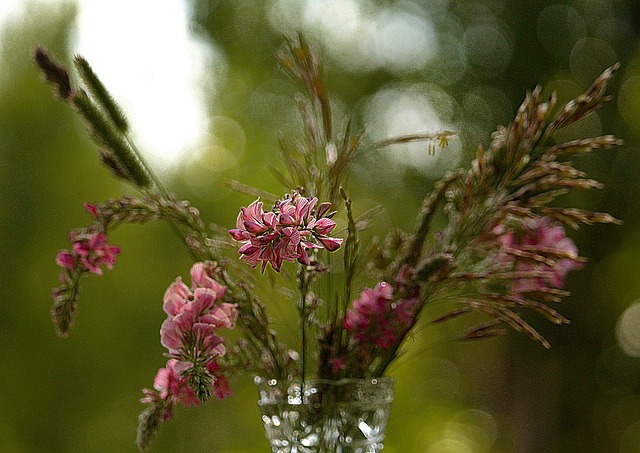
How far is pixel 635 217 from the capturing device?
7.09 feet

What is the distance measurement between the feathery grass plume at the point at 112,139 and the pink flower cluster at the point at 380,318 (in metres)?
0.18

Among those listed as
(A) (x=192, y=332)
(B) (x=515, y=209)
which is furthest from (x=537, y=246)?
(A) (x=192, y=332)

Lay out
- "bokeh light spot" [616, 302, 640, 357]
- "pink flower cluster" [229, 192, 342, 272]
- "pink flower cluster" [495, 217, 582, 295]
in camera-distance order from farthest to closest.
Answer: "bokeh light spot" [616, 302, 640, 357]
"pink flower cluster" [495, 217, 582, 295]
"pink flower cluster" [229, 192, 342, 272]

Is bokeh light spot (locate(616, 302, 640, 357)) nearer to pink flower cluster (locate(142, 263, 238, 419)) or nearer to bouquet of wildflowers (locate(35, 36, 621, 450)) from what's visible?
bouquet of wildflowers (locate(35, 36, 621, 450))

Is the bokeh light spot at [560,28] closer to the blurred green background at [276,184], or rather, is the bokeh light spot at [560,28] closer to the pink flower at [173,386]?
the blurred green background at [276,184]

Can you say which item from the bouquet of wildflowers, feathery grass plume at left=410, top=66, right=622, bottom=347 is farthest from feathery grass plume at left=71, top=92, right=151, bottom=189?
feathery grass plume at left=410, top=66, right=622, bottom=347

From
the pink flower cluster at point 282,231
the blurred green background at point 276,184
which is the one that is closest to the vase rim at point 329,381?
the pink flower cluster at point 282,231

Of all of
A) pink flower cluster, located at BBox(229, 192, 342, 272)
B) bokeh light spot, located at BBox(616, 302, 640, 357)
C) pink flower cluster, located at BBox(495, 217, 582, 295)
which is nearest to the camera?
pink flower cluster, located at BBox(229, 192, 342, 272)

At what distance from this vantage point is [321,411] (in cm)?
59

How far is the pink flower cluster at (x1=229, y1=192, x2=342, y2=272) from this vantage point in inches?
19.8

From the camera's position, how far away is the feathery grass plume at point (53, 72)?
1.91 feet

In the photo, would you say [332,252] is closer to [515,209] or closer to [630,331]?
[515,209]

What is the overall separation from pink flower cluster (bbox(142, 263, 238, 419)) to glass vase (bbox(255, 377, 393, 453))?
4 centimetres

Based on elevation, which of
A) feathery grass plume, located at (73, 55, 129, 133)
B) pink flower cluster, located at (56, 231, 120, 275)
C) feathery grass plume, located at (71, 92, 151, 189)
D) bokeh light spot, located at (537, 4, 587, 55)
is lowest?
pink flower cluster, located at (56, 231, 120, 275)
